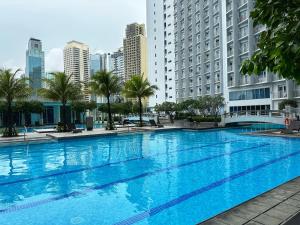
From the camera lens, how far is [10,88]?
956 inches

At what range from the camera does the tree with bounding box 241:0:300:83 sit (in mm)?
2229

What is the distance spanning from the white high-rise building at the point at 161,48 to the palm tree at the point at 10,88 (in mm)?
50864

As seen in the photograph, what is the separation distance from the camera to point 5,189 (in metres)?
9.41

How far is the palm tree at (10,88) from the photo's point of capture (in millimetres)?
23938

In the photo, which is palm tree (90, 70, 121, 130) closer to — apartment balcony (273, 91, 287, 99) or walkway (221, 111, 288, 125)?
walkway (221, 111, 288, 125)

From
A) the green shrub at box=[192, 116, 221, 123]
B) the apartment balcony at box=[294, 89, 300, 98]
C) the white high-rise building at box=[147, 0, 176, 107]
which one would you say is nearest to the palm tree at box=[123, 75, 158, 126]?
the green shrub at box=[192, 116, 221, 123]

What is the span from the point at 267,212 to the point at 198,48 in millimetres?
60310

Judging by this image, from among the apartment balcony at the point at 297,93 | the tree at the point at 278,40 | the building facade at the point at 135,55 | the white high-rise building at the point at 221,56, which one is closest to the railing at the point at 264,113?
the white high-rise building at the point at 221,56

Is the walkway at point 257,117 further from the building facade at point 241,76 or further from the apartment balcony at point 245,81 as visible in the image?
the apartment balcony at point 245,81

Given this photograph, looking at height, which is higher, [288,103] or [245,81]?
[245,81]

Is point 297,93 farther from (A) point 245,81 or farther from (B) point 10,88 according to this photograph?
(B) point 10,88

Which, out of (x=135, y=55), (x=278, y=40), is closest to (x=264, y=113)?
(x=278, y=40)

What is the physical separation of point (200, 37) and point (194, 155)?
50204 millimetres

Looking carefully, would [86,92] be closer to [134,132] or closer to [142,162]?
[134,132]
